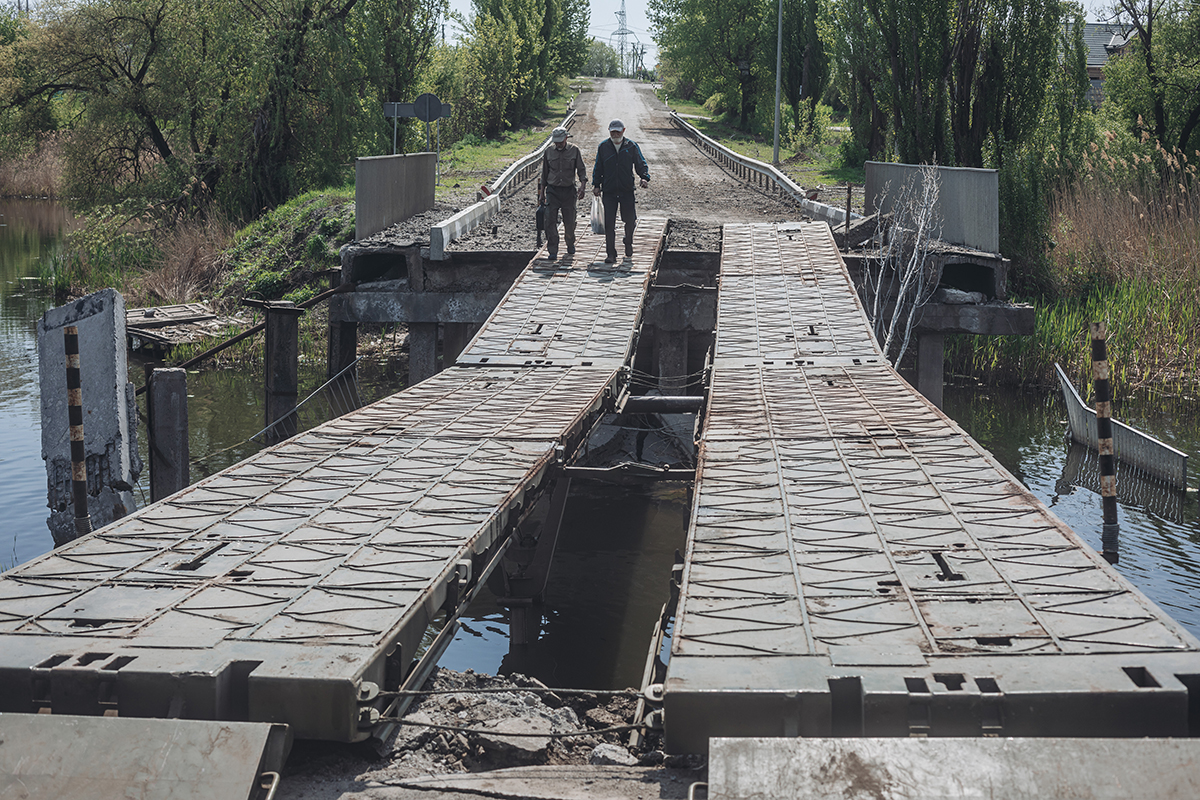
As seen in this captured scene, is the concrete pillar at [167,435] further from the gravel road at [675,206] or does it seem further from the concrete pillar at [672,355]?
the concrete pillar at [672,355]

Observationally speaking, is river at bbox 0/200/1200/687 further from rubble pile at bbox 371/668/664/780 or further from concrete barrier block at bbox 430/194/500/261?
rubble pile at bbox 371/668/664/780

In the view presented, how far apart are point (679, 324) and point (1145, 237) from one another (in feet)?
Answer: 30.9

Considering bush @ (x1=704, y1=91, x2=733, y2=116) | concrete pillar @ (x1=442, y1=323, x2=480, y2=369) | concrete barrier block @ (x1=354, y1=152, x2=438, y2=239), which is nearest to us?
concrete barrier block @ (x1=354, y1=152, x2=438, y2=239)

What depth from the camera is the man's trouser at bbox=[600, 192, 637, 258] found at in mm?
14617

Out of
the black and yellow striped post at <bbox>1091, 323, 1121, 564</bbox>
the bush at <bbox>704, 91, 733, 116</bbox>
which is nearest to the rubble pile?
the black and yellow striped post at <bbox>1091, 323, 1121, 564</bbox>

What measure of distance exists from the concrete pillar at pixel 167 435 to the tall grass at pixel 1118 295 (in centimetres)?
1341

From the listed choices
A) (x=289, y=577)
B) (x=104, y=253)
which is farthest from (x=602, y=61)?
(x=289, y=577)

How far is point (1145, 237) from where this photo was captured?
1945 cm

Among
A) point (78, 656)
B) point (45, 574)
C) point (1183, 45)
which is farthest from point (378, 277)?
point (1183, 45)

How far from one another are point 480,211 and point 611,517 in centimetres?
728

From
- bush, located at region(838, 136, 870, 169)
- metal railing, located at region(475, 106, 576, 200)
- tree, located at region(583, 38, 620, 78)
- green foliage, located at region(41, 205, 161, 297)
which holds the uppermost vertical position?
tree, located at region(583, 38, 620, 78)

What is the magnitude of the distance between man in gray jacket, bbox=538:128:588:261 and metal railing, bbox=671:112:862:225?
212 inches

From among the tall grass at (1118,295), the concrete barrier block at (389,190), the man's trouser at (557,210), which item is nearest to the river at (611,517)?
the tall grass at (1118,295)

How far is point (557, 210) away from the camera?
50.3 feet
